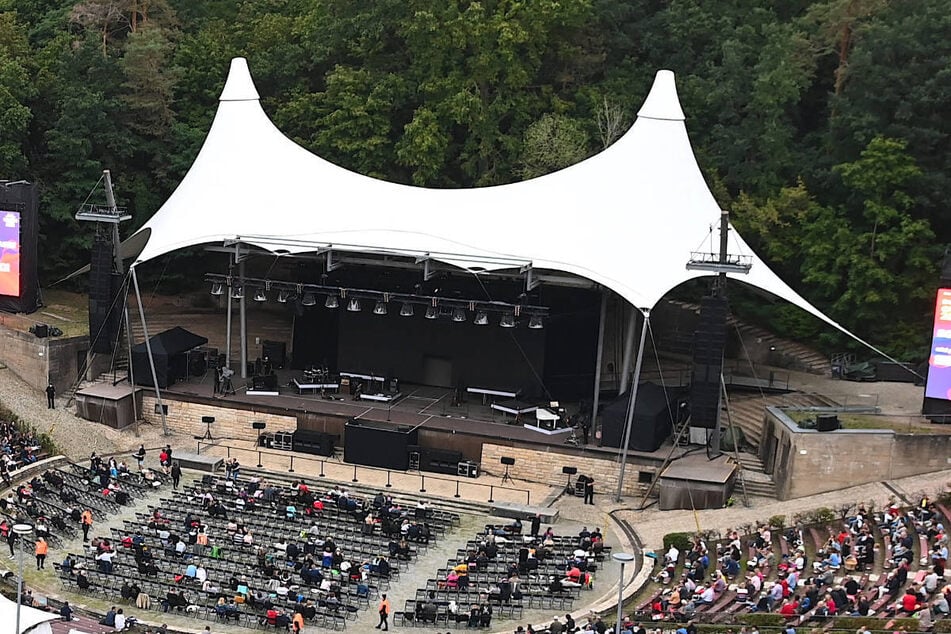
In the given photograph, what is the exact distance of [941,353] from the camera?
35875mm

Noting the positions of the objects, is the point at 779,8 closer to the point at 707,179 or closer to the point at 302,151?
the point at 707,179

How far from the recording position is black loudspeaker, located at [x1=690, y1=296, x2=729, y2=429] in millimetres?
35938

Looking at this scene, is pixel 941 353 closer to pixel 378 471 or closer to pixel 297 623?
pixel 378 471

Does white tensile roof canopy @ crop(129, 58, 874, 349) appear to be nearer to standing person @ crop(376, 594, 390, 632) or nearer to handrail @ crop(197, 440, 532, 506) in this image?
handrail @ crop(197, 440, 532, 506)

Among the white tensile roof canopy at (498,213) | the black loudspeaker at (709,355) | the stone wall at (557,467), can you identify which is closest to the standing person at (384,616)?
the stone wall at (557,467)

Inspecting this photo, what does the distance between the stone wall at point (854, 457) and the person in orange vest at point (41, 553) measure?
17.4 meters

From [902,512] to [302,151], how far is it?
67.8 ft

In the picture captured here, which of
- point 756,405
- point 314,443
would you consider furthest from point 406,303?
point 756,405

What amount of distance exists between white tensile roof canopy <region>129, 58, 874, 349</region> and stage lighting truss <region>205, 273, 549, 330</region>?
1733 millimetres

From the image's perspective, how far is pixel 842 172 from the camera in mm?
45906

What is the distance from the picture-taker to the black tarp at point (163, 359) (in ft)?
140

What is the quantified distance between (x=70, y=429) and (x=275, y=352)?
7415 mm

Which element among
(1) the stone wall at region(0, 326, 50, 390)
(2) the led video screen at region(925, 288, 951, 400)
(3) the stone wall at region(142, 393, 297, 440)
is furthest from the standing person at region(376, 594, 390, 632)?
(1) the stone wall at region(0, 326, 50, 390)

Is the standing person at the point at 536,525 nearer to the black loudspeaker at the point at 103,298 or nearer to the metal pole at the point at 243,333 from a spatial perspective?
the metal pole at the point at 243,333
